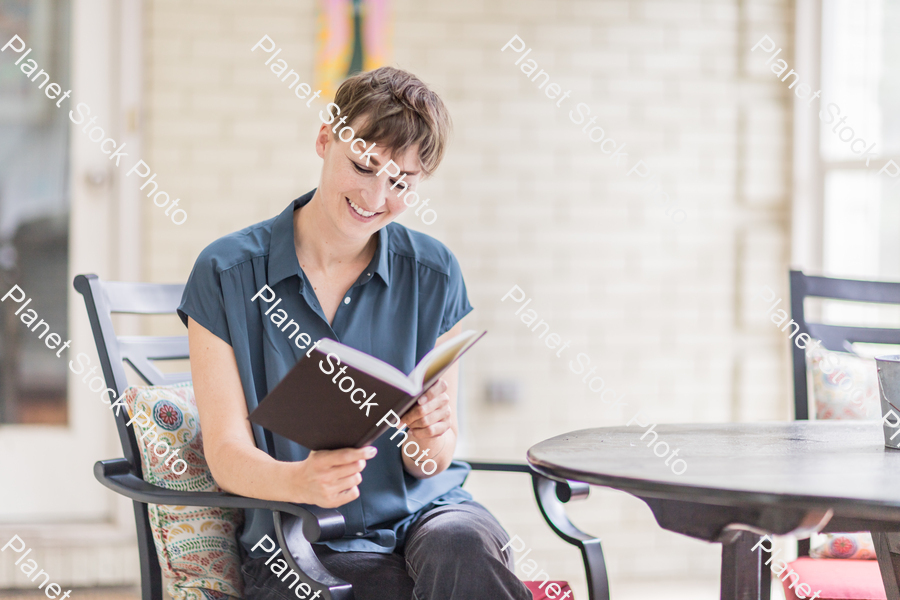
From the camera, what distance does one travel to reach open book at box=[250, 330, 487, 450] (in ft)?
3.34


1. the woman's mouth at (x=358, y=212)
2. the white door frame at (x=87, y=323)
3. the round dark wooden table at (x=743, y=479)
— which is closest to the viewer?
the round dark wooden table at (x=743, y=479)

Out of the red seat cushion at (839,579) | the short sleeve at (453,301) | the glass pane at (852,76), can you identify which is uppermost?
the glass pane at (852,76)

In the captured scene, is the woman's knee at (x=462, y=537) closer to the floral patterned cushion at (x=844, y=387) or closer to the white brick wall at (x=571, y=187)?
the floral patterned cushion at (x=844, y=387)

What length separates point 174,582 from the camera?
1442mm

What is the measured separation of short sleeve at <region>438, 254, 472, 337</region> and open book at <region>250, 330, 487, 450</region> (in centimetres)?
46

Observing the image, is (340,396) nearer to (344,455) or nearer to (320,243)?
(344,455)

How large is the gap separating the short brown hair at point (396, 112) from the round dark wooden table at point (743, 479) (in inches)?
23.3

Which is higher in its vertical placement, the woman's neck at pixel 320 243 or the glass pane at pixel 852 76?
the glass pane at pixel 852 76

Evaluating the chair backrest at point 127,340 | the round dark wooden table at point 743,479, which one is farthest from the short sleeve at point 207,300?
the round dark wooden table at point 743,479

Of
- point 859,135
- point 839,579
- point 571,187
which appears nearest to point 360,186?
point 839,579

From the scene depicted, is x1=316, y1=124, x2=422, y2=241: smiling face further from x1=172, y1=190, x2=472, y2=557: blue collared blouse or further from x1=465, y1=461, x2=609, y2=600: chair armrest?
x1=465, y1=461, x2=609, y2=600: chair armrest

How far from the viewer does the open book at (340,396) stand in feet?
3.34

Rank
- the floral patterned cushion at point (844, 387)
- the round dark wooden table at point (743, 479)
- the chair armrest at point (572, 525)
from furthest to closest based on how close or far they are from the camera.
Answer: the floral patterned cushion at point (844, 387) < the chair armrest at point (572, 525) < the round dark wooden table at point (743, 479)

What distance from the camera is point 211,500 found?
51.3 inches
